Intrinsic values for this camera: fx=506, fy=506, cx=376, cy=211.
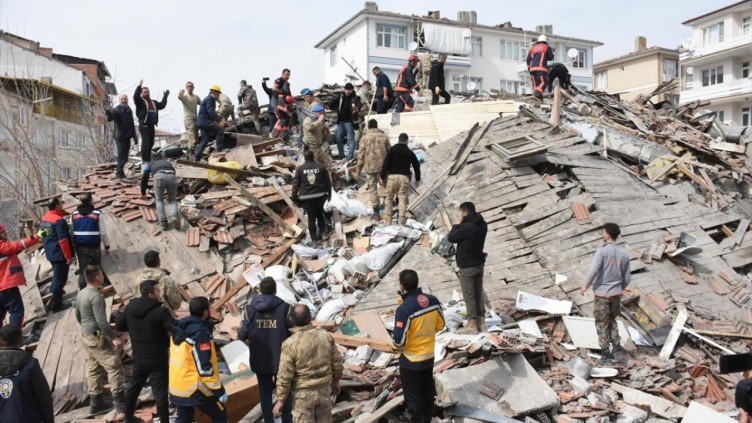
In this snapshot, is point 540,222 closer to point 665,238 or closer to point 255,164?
point 665,238

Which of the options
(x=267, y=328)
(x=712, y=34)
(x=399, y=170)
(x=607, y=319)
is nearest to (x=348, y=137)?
(x=399, y=170)

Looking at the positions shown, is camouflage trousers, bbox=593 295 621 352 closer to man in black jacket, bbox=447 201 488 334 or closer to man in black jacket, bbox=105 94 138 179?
man in black jacket, bbox=447 201 488 334

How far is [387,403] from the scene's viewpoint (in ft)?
18.3

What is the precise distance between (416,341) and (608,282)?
307 centimetres

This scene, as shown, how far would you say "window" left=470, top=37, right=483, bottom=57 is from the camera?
1640 inches

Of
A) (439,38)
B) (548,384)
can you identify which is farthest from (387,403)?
(439,38)

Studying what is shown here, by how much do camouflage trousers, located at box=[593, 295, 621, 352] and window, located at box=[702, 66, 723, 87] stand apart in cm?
3907

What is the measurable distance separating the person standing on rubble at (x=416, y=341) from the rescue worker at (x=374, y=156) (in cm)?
516

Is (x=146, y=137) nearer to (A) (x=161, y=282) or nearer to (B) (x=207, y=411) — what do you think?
(A) (x=161, y=282)

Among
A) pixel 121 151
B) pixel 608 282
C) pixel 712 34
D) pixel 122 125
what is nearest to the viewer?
pixel 608 282

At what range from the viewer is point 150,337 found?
517 cm

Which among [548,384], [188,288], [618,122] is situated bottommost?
[548,384]

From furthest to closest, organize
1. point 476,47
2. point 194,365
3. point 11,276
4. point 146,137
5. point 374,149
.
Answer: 1. point 476,47
2. point 146,137
3. point 374,149
4. point 11,276
5. point 194,365

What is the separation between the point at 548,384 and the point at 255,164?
840cm
